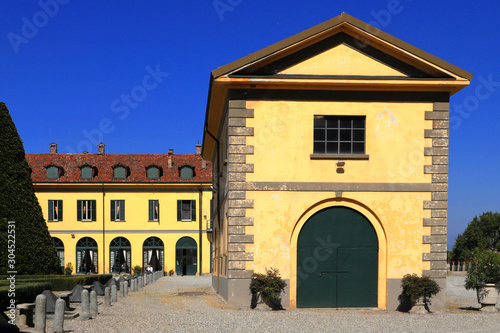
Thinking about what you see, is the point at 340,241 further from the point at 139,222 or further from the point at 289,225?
the point at 139,222

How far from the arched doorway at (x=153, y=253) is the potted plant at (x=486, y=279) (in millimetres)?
34543

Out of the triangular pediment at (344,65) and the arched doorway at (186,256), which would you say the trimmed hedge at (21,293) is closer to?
the triangular pediment at (344,65)

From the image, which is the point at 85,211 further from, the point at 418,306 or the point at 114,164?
the point at 418,306

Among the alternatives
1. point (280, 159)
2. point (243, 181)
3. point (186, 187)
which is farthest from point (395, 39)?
point (186, 187)

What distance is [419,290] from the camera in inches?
584

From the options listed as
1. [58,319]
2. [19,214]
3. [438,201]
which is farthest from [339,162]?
[19,214]

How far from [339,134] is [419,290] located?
189 inches

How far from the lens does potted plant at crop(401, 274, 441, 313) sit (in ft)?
48.8

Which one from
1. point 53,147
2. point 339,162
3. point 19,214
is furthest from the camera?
point 53,147

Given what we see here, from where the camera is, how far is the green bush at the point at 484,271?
1521cm

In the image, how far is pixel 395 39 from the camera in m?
15.5

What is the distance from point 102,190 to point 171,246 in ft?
24.8

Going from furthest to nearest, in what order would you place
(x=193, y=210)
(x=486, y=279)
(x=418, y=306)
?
(x=193, y=210), (x=486, y=279), (x=418, y=306)

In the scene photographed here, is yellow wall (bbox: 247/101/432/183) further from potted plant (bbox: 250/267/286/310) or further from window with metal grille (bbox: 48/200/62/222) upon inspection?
window with metal grille (bbox: 48/200/62/222)
